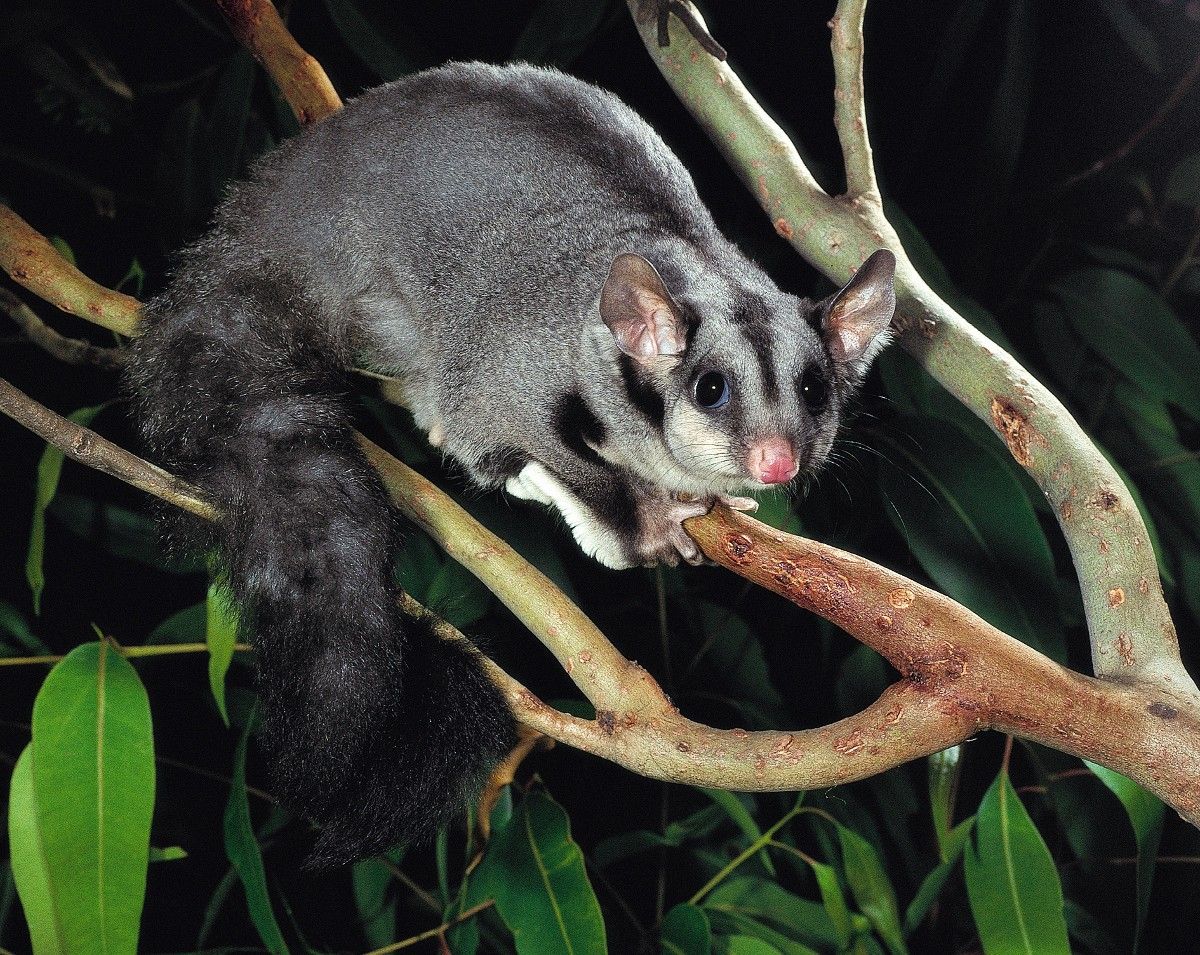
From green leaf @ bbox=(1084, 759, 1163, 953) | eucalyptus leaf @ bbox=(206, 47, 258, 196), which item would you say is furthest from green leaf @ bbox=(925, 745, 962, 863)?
eucalyptus leaf @ bbox=(206, 47, 258, 196)

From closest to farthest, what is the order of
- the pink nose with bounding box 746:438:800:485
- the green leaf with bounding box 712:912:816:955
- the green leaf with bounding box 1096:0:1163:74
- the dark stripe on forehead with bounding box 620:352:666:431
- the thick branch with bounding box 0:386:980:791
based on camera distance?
the thick branch with bounding box 0:386:980:791
the pink nose with bounding box 746:438:800:485
the dark stripe on forehead with bounding box 620:352:666:431
the green leaf with bounding box 712:912:816:955
the green leaf with bounding box 1096:0:1163:74

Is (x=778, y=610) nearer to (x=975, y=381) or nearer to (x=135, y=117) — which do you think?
(x=975, y=381)

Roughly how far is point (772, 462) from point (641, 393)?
29 centimetres

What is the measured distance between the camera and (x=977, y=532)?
2.19 meters

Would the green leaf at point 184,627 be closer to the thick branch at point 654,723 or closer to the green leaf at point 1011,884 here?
the thick branch at point 654,723

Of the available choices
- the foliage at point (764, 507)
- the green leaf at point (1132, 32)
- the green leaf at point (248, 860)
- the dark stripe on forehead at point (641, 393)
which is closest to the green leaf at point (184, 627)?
the foliage at point (764, 507)

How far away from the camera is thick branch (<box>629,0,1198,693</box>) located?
5.21 feet

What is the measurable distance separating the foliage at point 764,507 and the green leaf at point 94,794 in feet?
0.79

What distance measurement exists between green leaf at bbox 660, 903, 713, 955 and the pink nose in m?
0.81

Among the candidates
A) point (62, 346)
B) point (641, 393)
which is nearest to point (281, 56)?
point (62, 346)

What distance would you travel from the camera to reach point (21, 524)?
2.88 metres

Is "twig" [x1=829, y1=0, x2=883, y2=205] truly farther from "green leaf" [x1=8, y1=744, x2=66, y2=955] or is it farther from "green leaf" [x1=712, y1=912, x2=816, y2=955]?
"green leaf" [x1=8, y1=744, x2=66, y2=955]

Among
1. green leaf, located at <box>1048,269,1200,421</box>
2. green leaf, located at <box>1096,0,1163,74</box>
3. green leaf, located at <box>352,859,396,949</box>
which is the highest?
green leaf, located at <box>1096,0,1163,74</box>

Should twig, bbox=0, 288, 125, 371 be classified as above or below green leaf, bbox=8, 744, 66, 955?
above
